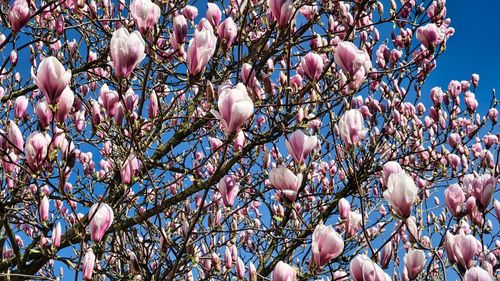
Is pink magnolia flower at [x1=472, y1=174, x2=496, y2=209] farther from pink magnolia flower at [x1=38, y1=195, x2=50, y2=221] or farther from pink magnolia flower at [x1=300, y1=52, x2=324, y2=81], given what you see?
pink magnolia flower at [x1=38, y1=195, x2=50, y2=221]

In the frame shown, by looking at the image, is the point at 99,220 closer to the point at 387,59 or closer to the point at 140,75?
the point at 140,75

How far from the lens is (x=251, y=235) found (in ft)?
19.8

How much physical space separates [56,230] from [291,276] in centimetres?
127

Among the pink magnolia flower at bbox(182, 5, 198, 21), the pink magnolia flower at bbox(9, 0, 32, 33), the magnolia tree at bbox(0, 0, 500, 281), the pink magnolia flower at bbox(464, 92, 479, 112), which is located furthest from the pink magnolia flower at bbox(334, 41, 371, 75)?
the pink magnolia flower at bbox(464, 92, 479, 112)

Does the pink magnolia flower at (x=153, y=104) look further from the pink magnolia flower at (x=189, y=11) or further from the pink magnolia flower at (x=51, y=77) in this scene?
the pink magnolia flower at (x=189, y=11)

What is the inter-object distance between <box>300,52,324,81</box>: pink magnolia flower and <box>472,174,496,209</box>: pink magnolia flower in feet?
3.21

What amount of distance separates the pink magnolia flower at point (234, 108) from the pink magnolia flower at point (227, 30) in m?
0.60

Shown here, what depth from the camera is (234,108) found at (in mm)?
1898

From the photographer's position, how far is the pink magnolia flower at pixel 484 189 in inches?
101

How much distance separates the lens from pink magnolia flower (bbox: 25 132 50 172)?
2.20m

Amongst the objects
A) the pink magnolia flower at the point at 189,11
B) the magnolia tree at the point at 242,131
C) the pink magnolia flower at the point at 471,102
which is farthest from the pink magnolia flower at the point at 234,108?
the pink magnolia flower at the point at 471,102

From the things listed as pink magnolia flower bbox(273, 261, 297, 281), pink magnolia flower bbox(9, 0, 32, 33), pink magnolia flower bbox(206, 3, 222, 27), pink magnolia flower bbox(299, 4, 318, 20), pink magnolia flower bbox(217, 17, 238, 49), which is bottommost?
pink magnolia flower bbox(273, 261, 297, 281)

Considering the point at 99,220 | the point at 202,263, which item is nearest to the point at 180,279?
the point at 202,263

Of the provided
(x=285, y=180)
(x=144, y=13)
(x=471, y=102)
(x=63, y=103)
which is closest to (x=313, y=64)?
(x=285, y=180)
